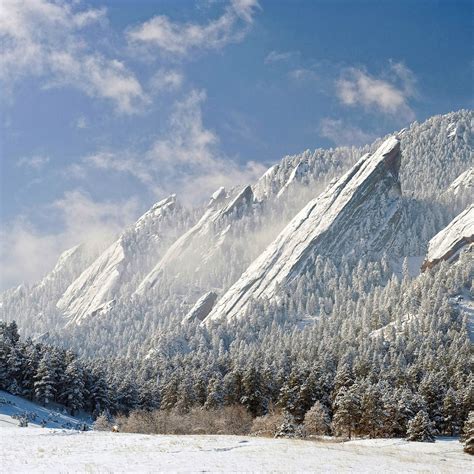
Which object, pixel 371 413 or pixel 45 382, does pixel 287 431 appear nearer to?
pixel 371 413

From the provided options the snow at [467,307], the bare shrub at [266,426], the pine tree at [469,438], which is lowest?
the bare shrub at [266,426]

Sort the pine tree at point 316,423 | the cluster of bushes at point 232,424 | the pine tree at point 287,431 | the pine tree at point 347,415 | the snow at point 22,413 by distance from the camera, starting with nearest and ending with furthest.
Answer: the snow at point 22,413, the pine tree at point 287,431, the cluster of bushes at point 232,424, the pine tree at point 347,415, the pine tree at point 316,423

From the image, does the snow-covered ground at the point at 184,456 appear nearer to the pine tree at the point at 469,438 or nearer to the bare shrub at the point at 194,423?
the pine tree at the point at 469,438

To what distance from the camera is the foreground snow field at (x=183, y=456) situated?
35344mm

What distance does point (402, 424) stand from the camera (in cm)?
7900

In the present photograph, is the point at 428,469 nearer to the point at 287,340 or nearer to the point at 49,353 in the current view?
the point at 49,353

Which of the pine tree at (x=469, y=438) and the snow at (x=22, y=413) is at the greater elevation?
the pine tree at (x=469, y=438)

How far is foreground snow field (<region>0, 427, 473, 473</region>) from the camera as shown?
3534cm

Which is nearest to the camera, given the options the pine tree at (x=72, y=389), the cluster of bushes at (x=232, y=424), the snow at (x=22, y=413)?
the snow at (x=22, y=413)

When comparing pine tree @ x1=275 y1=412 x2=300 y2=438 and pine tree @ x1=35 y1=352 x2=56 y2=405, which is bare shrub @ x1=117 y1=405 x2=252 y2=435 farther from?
pine tree @ x1=35 y1=352 x2=56 y2=405

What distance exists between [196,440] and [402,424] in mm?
40835

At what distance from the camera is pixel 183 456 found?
129 ft

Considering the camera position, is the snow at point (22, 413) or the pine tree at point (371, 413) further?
the pine tree at point (371, 413)

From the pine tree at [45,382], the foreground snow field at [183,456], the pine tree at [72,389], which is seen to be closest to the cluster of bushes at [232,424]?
the pine tree at [45,382]
